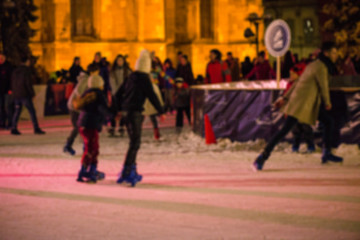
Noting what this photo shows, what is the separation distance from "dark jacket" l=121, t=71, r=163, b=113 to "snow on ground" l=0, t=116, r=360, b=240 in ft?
3.43

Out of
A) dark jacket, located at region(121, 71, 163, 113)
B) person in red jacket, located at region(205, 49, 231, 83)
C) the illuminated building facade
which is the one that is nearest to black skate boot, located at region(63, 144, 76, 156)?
dark jacket, located at region(121, 71, 163, 113)

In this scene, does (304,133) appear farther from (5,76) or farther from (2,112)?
(2,112)

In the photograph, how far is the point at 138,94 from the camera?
11.0 metres

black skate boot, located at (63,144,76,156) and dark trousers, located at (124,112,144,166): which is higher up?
dark trousers, located at (124,112,144,166)

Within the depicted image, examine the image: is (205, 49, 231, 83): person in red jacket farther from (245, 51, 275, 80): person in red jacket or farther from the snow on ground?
the snow on ground

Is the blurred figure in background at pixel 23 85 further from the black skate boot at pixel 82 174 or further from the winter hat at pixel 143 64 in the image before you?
the winter hat at pixel 143 64

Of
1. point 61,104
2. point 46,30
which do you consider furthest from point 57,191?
point 46,30

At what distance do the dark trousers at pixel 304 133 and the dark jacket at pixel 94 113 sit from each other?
15.4 ft

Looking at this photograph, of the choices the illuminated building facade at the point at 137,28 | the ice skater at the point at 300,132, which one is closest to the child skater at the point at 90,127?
the ice skater at the point at 300,132

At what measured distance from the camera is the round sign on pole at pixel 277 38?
1758 centimetres

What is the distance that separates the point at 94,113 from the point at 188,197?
2166mm

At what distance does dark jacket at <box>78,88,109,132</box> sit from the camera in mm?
11258

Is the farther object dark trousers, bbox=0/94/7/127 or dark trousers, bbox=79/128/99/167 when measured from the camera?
dark trousers, bbox=0/94/7/127

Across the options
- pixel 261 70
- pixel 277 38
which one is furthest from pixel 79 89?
pixel 261 70
